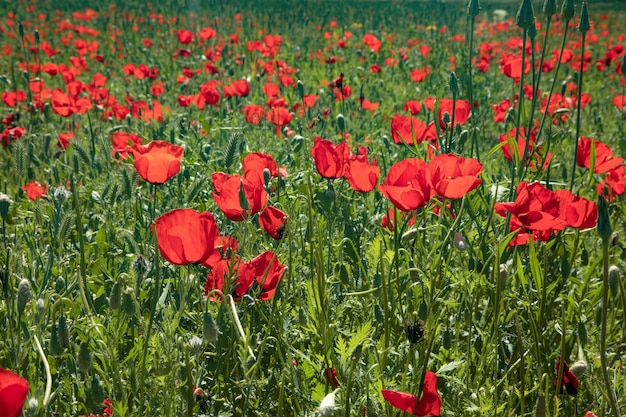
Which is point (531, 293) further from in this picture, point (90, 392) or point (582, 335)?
point (90, 392)

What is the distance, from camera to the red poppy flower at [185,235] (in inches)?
48.2

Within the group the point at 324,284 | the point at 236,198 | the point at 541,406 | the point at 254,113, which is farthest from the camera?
the point at 254,113

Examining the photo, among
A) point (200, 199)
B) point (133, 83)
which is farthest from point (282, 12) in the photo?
point (200, 199)

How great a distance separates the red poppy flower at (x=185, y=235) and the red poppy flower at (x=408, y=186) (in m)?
0.37

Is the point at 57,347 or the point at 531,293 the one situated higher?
the point at 57,347

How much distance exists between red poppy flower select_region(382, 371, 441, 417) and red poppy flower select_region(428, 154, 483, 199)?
0.41m

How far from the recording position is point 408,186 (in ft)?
4.62

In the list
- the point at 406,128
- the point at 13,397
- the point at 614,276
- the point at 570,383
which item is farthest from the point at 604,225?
the point at 406,128

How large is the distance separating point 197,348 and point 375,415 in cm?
36

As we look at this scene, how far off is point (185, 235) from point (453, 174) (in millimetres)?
620

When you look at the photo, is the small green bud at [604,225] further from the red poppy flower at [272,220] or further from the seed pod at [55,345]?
the seed pod at [55,345]

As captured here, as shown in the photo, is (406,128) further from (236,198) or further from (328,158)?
(236,198)

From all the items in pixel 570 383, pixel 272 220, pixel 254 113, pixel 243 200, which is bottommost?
pixel 570 383

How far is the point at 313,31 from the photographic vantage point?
897 cm
